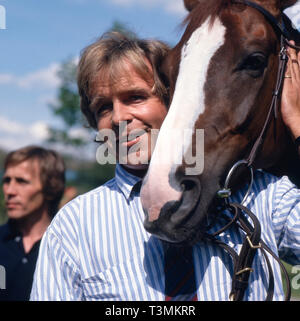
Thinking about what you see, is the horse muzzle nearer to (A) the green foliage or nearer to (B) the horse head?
(B) the horse head

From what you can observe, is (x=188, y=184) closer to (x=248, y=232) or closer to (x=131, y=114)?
(x=248, y=232)

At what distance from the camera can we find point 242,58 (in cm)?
184

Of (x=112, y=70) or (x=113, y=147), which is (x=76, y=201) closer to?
(x=113, y=147)

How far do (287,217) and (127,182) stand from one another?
748mm

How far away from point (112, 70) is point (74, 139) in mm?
31681

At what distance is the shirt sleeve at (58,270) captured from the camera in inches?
73.5

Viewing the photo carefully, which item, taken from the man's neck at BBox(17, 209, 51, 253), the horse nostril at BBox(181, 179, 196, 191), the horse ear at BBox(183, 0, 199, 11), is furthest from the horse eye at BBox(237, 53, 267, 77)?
the man's neck at BBox(17, 209, 51, 253)

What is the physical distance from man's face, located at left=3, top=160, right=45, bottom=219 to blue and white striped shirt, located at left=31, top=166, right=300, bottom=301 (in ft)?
7.63

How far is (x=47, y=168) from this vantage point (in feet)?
14.1

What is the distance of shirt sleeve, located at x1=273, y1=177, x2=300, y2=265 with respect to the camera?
6.02 feet

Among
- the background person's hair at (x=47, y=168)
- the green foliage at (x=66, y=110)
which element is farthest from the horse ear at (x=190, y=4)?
the green foliage at (x=66, y=110)

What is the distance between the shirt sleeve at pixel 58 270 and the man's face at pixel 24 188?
233 centimetres

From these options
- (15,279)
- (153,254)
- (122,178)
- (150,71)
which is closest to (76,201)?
(122,178)

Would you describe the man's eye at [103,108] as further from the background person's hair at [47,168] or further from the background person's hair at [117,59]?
the background person's hair at [47,168]
